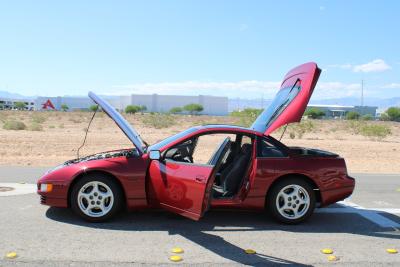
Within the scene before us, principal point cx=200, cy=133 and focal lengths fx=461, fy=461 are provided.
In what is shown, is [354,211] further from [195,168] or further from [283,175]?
[195,168]

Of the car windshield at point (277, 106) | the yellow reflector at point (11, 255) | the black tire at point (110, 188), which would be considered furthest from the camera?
the car windshield at point (277, 106)

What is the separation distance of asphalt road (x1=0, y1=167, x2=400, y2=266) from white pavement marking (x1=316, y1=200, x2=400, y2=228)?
0.05 feet

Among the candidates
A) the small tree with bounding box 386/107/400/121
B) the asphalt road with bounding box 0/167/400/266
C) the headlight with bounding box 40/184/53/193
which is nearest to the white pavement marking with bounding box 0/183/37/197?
the asphalt road with bounding box 0/167/400/266

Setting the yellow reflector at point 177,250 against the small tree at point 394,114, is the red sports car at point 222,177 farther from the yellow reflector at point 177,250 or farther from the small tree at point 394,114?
the small tree at point 394,114

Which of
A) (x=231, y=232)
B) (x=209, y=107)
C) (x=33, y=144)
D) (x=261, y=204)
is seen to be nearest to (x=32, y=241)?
(x=231, y=232)

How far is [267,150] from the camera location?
6.53 m

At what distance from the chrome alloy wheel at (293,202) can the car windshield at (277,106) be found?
0.97 m

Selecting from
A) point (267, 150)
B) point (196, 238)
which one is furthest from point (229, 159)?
point (196, 238)

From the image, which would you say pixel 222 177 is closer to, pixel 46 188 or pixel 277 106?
pixel 277 106

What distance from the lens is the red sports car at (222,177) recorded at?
6156mm

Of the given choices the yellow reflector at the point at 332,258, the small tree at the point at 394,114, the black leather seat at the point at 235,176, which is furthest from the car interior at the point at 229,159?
the small tree at the point at 394,114

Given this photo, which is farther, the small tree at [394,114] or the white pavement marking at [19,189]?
the small tree at [394,114]

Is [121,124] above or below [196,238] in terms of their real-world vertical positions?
above

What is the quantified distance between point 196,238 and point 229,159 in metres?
1.75
